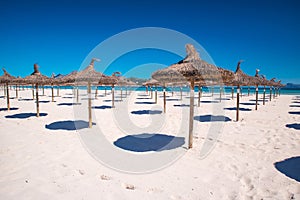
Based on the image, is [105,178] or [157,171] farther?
[157,171]

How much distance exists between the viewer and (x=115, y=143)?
A: 5273mm

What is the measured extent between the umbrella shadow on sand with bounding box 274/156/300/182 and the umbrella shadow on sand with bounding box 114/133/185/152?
2380mm

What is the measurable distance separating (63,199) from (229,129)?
20.7 feet

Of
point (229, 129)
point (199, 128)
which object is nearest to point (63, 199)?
point (199, 128)

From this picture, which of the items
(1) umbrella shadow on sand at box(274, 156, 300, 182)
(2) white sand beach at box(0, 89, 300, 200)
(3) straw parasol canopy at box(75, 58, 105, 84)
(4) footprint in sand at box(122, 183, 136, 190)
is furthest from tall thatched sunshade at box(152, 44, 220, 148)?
(3) straw parasol canopy at box(75, 58, 105, 84)

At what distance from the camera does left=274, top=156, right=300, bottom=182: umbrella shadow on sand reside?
3.39m

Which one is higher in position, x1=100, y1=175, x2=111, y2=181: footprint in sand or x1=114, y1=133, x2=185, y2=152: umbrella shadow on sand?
x1=100, y1=175, x2=111, y2=181: footprint in sand

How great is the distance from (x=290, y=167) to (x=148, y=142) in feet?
11.5

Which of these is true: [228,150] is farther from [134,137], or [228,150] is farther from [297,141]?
[134,137]

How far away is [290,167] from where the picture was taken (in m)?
3.72

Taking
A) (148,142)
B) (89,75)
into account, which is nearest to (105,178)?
(148,142)

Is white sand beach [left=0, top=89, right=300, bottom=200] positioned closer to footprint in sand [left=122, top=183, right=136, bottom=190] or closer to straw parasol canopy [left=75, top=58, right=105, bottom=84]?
footprint in sand [left=122, top=183, right=136, bottom=190]

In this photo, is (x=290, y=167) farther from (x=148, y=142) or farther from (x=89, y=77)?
(x=89, y=77)

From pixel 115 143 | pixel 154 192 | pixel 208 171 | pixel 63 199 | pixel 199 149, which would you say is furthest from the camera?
pixel 115 143
